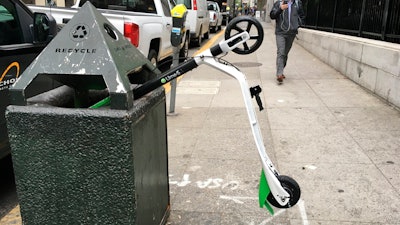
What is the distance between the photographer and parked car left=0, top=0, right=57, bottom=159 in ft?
10.8

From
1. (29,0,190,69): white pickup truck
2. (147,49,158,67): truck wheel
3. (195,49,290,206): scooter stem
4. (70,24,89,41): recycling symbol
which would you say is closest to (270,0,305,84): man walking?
(29,0,190,69): white pickup truck

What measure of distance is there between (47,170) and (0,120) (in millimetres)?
1487

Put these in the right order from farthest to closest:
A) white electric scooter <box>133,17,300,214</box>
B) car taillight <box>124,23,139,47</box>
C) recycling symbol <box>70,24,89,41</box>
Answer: car taillight <box>124,23,139,47</box>, white electric scooter <box>133,17,300,214</box>, recycling symbol <box>70,24,89,41</box>

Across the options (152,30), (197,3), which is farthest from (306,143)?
(197,3)

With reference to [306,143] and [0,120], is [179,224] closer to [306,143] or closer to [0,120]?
[0,120]

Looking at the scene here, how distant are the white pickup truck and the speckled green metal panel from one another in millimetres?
4582

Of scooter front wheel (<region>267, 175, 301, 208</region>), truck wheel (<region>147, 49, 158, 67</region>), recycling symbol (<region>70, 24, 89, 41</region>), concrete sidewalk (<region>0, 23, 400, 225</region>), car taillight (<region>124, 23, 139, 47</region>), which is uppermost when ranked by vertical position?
recycling symbol (<region>70, 24, 89, 41</region>)

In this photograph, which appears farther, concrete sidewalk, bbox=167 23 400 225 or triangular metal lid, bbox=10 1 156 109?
concrete sidewalk, bbox=167 23 400 225

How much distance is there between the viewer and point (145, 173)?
7.42ft

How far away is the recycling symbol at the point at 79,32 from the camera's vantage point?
209 cm

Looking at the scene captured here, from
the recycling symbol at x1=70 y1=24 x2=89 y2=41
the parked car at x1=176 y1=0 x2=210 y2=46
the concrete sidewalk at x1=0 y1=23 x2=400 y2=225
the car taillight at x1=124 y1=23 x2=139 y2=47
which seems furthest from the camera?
the parked car at x1=176 y1=0 x2=210 y2=46

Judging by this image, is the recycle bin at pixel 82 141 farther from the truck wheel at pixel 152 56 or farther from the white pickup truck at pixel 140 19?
the truck wheel at pixel 152 56

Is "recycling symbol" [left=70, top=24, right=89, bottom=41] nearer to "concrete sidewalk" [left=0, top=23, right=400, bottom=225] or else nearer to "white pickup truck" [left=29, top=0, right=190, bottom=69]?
"concrete sidewalk" [left=0, top=23, right=400, bottom=225]

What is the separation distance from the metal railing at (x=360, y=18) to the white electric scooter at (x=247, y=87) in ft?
16.9
